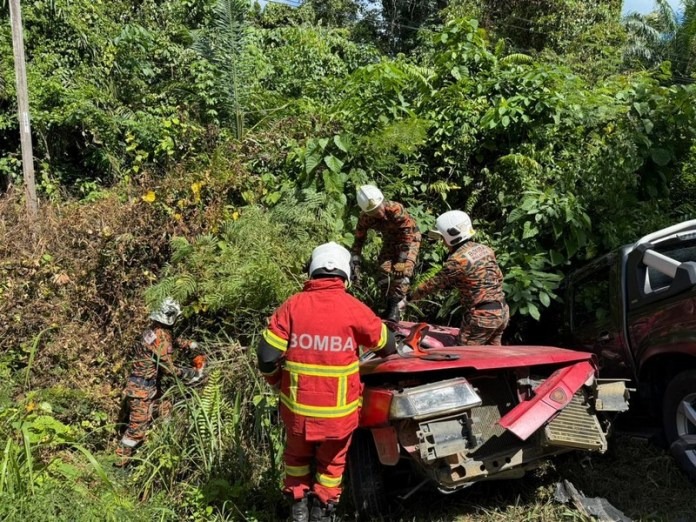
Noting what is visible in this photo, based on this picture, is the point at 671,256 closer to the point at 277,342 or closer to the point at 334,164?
the point at 277,342

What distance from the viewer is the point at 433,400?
309 centimetres

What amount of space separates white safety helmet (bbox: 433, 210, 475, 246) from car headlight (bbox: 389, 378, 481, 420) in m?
1.80

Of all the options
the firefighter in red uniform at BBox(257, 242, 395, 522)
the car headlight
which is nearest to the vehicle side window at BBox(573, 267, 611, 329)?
the car headlight

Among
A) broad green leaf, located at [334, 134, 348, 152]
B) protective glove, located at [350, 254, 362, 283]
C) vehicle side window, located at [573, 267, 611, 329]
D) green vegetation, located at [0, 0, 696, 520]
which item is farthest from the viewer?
broad green leaf, located at [334, 134, 348, 152]

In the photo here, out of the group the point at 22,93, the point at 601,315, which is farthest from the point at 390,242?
the point at 22,93

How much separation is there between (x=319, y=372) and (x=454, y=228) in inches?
78.2

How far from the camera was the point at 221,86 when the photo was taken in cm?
822

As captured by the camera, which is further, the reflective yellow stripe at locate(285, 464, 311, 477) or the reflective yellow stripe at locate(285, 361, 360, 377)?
the reflective yellow stripe at locate(285, 464, 311, 477)

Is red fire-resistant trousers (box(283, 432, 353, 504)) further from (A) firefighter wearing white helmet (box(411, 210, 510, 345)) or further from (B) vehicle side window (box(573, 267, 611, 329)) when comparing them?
(B) vehicle side window (box(573, 267, 611, 329))

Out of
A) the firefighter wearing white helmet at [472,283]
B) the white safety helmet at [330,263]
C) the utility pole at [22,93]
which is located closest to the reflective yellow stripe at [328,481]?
the white safety helmet at [330,263]

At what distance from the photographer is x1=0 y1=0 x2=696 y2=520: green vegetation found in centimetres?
412

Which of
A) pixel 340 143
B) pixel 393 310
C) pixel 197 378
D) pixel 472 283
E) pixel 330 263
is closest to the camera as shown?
pixel 330 263

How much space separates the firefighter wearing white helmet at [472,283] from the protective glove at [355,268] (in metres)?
1.33

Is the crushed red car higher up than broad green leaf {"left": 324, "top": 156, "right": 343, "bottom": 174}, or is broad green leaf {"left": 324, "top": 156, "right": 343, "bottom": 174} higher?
broad green leaf {"left": 324, "top": 156, "right": 343, "bottom": 174}
